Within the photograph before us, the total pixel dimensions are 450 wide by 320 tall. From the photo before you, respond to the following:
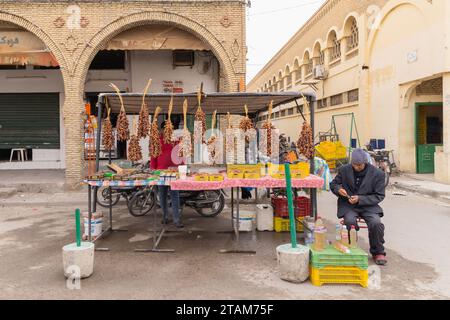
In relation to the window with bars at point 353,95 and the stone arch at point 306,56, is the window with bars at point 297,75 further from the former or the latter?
the window with bars at point 353,95

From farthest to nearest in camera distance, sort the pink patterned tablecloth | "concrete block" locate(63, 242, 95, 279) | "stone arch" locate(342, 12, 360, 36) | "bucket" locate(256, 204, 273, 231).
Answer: "stone arch" locate(342, 12, 360, 36) < "bucket" locate(256, 204, 273, 231) < the pink patterned tablecloth < "concrete block" locate(63, 242, 95, 279)

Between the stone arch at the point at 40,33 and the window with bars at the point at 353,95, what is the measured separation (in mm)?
13268

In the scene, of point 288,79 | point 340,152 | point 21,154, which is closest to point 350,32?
point 340,152

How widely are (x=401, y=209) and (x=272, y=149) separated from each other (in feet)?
14.0

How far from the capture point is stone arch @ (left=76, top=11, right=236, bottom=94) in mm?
12297

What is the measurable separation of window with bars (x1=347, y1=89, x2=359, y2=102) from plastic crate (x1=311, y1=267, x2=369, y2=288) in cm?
1559

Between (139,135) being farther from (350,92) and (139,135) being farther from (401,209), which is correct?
(350,92)

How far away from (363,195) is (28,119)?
14.6 metres

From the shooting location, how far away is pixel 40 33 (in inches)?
482

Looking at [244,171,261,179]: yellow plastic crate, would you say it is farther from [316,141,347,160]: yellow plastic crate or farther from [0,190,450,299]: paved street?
[316,141,347,160]: yellow plastic crate

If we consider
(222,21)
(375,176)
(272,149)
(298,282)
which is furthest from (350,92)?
(298,282)

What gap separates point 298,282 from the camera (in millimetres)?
4777

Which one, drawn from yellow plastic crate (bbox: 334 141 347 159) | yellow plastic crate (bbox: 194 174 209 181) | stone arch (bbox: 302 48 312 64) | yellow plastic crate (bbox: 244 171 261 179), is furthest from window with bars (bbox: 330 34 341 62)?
yellow plastic crate (bbox: 194 174 209 181)

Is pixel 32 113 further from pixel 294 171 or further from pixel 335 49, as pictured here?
pixel 335 49
